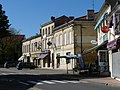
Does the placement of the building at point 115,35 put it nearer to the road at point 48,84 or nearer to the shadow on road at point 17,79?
the road at point 48,84

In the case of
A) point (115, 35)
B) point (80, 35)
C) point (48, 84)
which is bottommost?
point (48, 84)

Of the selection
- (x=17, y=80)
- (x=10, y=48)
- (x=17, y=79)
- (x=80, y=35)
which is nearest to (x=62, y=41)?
(x=80, y=35)

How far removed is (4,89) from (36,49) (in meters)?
66.0

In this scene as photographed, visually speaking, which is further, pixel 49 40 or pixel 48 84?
pixel 49 40

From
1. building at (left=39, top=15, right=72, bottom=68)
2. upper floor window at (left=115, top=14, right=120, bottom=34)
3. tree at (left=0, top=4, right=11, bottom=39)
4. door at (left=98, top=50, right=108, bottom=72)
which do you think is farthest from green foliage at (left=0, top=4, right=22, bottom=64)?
upper floor window at (left=115, top=14, right=120, bottom=34)

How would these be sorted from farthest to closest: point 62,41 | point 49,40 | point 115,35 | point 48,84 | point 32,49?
1. point 32,49
2. point 49,40
3. point 62,41
4. point 115,35
5. point 48,84

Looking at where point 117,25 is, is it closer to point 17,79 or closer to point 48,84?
point 48,84

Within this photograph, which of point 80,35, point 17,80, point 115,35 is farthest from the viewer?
point 80,35

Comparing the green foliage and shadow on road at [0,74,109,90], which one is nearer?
shadow on road at [0,74,109,90]

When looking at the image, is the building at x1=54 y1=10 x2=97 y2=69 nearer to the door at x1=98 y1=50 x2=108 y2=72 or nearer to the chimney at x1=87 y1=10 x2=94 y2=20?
the chimney at x1=87 y1=10 x2=94 y2=20

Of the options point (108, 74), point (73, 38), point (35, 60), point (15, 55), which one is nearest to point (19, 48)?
point (15, 55)

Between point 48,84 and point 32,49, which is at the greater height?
point 32,49

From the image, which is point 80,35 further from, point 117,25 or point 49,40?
point 117,25

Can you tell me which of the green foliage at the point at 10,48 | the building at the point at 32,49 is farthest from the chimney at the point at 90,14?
the green foliage at the point at 10,48
